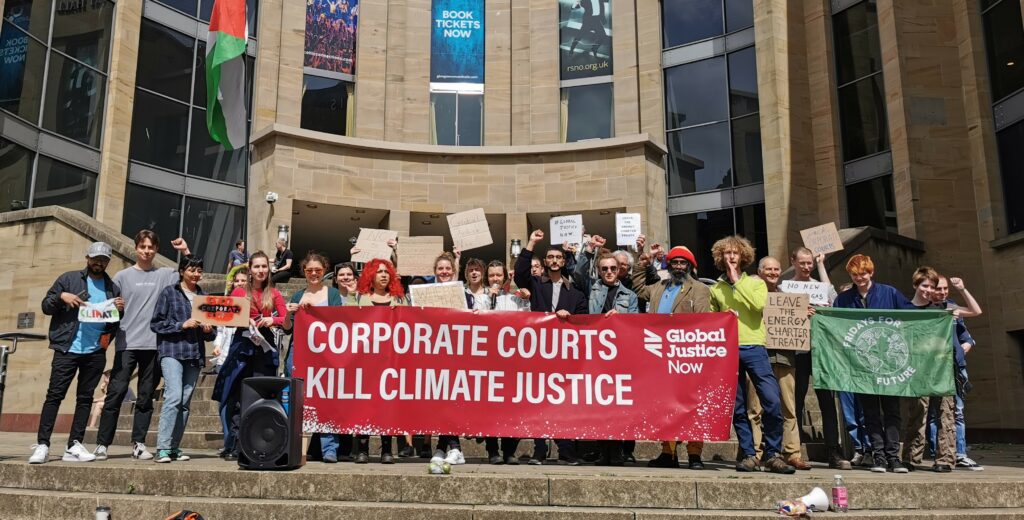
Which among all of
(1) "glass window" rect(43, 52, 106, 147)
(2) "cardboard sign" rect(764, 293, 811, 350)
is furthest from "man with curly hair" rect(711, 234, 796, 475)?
(1) "glass window" rect(43, 52, 106, 147)

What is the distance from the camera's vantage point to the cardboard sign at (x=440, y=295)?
7.60 metres

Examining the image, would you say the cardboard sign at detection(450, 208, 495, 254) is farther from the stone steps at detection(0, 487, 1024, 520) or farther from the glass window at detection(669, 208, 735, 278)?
the glass window at detection(669, 208, 735, 278)

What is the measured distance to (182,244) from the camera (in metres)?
8.13

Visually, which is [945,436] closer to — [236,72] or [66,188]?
[236,72]

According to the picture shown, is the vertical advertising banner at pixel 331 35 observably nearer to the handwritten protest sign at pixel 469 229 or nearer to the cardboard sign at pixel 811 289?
the handwritten protest sign at pixel 469 229

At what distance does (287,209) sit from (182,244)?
14.6 m

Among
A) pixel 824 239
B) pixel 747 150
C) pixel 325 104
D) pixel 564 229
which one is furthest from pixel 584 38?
pixel 824 239

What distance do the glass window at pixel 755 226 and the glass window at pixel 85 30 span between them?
19925 mm

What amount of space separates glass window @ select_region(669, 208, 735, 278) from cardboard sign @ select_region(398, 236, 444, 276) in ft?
43.9

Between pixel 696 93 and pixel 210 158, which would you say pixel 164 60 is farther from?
pixel 696 93

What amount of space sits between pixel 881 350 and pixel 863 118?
15.3 metres

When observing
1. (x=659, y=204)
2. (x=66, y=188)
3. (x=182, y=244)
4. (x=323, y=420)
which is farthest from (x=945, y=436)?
(x=66, y=188)

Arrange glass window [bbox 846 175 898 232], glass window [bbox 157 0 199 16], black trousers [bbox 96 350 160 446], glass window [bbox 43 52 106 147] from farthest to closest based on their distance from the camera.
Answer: glass window [bbox 157 0 199 16] → glass window [bbox 43 52 106 147] → glass window [bbox 846 175 898 232] → black trousers [bbox 96 350 160 446]

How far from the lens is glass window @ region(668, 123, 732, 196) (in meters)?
24.2
